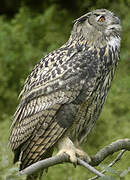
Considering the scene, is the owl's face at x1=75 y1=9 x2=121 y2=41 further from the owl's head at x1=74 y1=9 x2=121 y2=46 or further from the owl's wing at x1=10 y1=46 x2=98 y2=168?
the owl's wing at x1=10 y1=46 x2=98 y2=168

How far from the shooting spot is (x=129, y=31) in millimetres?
6770

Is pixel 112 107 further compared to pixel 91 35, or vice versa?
pixel 112 107

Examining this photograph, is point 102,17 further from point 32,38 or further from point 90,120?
point 32,38

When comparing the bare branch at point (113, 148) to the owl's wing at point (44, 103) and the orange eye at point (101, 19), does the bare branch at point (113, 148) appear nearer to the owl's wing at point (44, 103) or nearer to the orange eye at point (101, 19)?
the owl's wing at point (44, 103)

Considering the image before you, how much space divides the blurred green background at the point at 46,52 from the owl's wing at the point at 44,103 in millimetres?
2200

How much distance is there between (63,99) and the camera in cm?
329

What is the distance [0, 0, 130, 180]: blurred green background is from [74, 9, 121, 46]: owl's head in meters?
2.19

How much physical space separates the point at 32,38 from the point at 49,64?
491 centimetres

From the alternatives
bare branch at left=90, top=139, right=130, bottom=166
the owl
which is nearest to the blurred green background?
the owl

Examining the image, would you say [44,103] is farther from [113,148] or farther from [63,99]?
[113,148]

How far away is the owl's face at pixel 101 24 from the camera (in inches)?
138

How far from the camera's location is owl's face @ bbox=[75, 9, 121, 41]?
350 cm

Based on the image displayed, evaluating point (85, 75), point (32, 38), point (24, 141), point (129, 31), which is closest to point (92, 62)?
point (85, 75)

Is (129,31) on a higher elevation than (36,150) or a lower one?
higher
